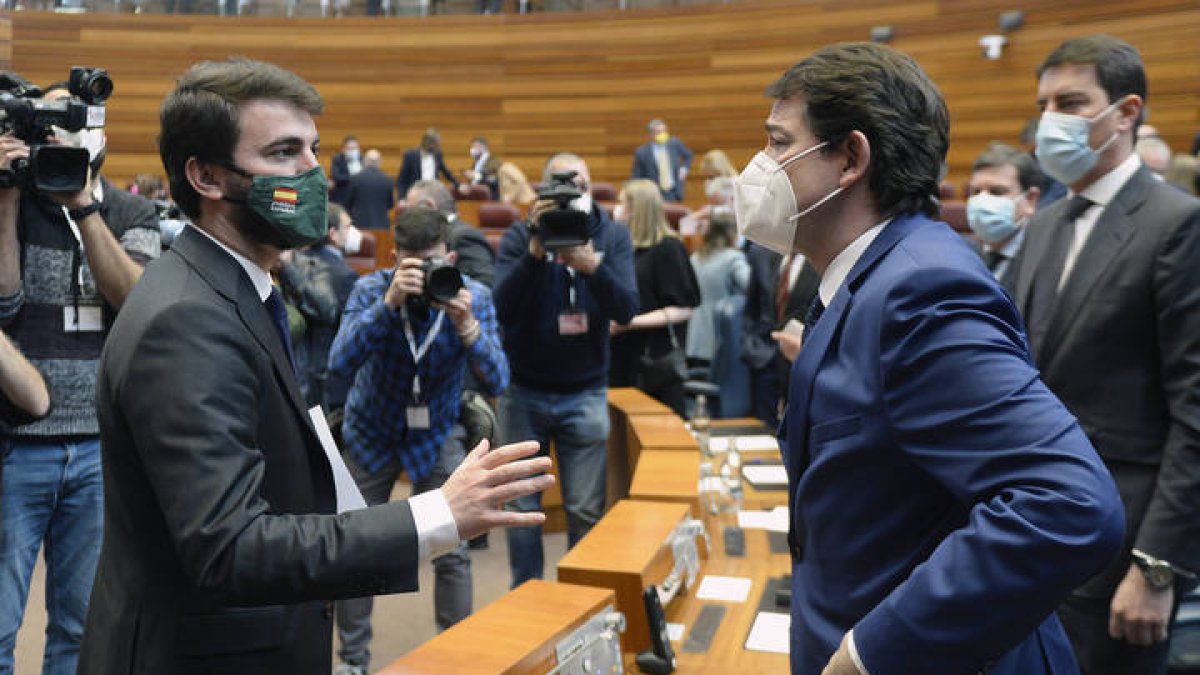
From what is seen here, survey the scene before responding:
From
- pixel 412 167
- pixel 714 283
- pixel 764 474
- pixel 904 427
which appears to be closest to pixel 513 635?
pixel 904 427

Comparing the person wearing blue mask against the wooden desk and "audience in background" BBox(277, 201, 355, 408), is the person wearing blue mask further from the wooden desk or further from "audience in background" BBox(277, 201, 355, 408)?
"audience in background" BBox(277, 201, 355, 408)

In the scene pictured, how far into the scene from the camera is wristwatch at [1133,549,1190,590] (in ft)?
5.63

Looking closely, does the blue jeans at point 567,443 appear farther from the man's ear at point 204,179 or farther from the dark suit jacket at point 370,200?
the dark suit jacket at point 370,200

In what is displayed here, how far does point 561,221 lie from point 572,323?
40 centimetres

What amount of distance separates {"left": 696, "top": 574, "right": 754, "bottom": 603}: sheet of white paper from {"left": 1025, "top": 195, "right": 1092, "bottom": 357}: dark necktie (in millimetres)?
883

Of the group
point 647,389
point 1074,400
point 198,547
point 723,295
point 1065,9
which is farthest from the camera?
point 1065,9

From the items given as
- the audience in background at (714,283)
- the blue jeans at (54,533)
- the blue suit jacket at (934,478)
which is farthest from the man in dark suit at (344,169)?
the blue suit jacket at (934,478)

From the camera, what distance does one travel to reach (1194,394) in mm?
1713

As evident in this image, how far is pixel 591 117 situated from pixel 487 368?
9.87 m

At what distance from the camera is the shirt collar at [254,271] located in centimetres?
135

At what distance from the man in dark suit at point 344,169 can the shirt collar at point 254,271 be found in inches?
381

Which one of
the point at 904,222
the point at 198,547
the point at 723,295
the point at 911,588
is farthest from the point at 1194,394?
the point at 723,295

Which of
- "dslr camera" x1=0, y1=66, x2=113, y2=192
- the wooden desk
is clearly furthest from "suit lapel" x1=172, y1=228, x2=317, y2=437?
"dslr camera" x1=0, y1=66, x2=113, y2=192

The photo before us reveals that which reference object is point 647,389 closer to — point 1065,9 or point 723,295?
point 723,295
